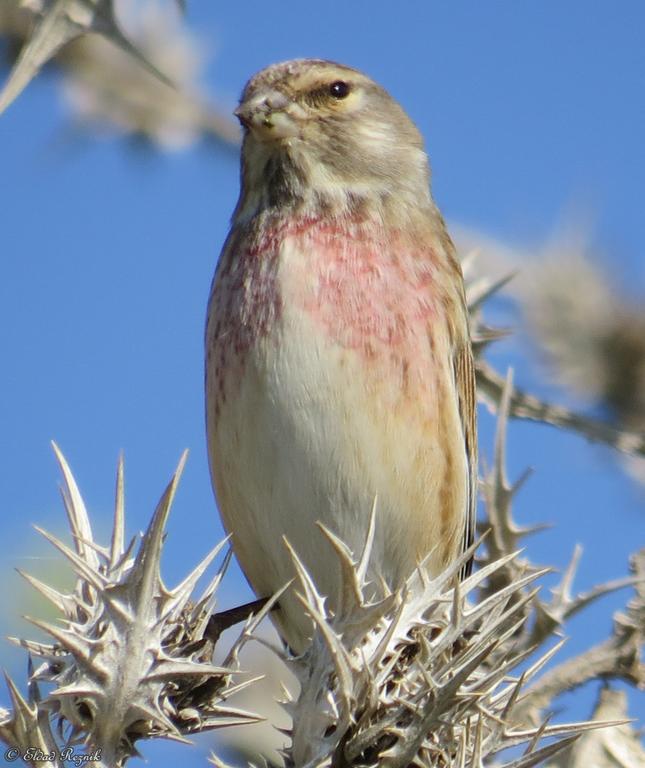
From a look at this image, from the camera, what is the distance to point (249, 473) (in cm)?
393

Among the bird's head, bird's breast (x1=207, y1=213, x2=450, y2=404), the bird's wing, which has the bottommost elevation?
the bird's wing

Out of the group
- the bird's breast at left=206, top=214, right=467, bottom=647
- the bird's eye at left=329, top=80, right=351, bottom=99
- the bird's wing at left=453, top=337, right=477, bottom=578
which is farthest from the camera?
the bird's eye at left=329, top=80, right=351, bottom=99

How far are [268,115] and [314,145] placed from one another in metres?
0.19

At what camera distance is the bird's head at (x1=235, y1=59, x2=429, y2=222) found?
4168 millimetres

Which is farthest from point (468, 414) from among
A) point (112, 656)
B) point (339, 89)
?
point (112, 656)

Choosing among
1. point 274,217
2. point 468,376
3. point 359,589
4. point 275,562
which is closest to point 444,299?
point 468,376

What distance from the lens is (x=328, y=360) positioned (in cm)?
384

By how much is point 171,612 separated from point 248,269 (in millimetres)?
1815

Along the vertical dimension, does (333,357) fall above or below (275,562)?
above

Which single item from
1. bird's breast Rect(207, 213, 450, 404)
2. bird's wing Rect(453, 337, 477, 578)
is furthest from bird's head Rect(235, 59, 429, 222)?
bird's wing Rect(453, 337, 477, 578)

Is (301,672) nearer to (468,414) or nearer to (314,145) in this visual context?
(468,414)

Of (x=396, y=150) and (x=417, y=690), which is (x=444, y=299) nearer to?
(x=396, y=150)

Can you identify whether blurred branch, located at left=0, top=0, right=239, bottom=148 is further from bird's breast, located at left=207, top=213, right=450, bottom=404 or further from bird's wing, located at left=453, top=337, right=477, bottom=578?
Answer: bird's wing, located at left=453, top=337, right=477, bottom=578

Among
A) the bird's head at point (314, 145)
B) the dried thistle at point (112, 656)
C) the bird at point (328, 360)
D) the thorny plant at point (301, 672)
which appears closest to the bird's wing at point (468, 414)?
the bird at point (328, 360)
